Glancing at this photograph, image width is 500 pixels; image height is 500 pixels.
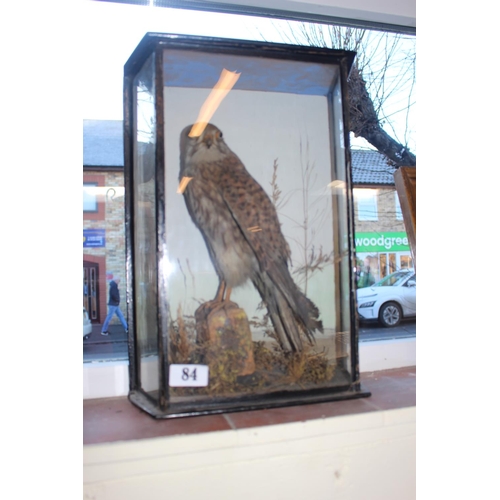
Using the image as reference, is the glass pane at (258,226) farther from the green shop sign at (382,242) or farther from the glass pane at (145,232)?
the green shop sign at (382,242)

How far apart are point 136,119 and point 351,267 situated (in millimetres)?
663

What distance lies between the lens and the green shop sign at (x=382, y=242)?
1311 millimetres

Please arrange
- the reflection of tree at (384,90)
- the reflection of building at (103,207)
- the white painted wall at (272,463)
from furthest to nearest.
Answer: the reflection of tree at (384,90) < the reflection of building at (103,207) < the white painted wall at (272,463)

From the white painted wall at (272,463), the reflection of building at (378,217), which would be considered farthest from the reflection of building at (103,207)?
the reflection of building at (378,217)

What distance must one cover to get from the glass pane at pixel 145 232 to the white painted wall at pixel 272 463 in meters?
0.18

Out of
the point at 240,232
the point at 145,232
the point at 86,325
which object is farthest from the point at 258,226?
the point at 86,325

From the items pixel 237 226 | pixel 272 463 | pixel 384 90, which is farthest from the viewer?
pixel 384 90

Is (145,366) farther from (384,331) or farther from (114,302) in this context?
(384,331)

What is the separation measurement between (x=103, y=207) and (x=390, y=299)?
94 centimetres

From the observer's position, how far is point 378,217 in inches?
53.0
